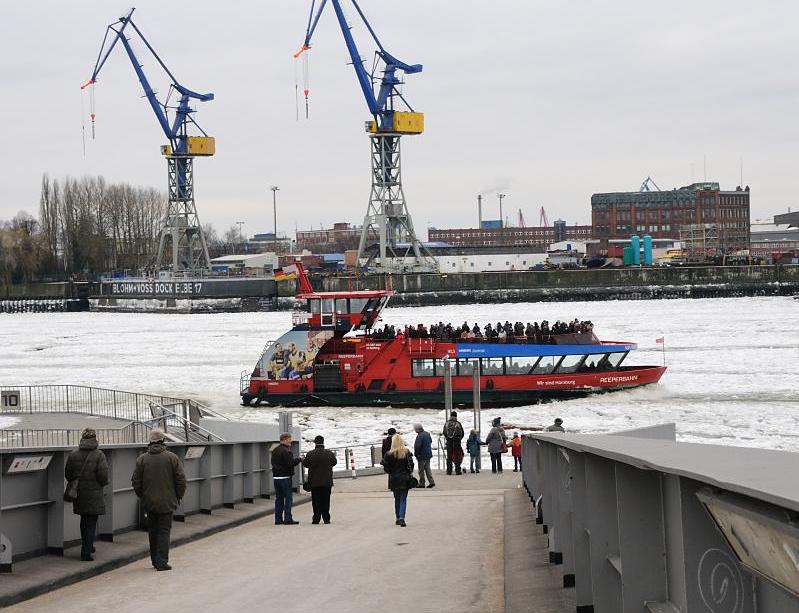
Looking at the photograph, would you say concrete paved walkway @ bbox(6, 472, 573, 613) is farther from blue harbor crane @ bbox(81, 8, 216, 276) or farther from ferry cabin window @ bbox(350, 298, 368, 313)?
blue harbor crane @ bbox(81, 8, 216, 276)

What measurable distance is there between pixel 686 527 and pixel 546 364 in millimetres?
38232

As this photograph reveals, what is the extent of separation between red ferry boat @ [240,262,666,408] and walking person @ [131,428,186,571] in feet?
101

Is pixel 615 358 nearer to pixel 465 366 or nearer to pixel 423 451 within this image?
pixel 465 366

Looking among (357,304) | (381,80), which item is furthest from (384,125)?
(357,304)

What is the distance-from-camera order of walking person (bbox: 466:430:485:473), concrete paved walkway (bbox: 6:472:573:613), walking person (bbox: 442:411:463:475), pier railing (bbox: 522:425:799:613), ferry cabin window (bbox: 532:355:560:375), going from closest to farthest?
pier railing (bbox: 522:425:799:613) < concrete paved walkway (bbox: 6:472:573:613) < walking person (bbox: 442:411:463:475) < walking person (bbox: 466:430:485:473) < ferry cabin window (bbox: 532:355:560:375)

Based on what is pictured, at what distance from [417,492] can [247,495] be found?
3.83m

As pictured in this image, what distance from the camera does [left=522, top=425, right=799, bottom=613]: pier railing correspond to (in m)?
3.10

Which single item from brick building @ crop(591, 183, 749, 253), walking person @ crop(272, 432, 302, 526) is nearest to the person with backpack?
walking person @ crop(272, 432, 302, 526)

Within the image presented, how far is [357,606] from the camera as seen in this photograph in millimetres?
8867

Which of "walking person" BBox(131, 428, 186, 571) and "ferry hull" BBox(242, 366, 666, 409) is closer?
"walking person" BBox(131, 428, 186, 571)

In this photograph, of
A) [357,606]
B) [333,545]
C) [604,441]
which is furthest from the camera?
[333,545]

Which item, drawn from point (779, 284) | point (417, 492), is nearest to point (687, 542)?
point (417, 492)

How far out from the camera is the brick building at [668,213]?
195m

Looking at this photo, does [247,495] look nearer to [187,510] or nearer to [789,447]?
[187,510]
